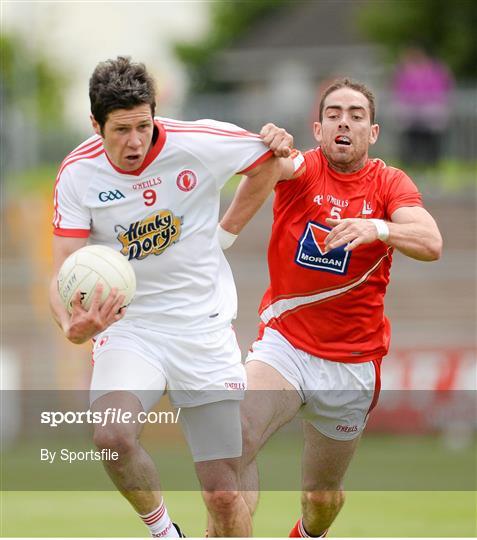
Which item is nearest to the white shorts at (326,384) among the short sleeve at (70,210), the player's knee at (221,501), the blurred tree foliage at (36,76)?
the player's knee at (221,501)

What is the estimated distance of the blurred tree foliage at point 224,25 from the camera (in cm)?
5525

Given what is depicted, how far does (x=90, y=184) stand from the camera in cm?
728

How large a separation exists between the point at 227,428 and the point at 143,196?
1436mm

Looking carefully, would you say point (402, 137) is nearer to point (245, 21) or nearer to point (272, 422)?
point (272, 422)

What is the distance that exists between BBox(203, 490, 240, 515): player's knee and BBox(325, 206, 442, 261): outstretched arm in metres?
1.54

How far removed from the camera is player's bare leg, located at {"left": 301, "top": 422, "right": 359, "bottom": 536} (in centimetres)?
849

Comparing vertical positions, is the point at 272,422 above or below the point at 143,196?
below

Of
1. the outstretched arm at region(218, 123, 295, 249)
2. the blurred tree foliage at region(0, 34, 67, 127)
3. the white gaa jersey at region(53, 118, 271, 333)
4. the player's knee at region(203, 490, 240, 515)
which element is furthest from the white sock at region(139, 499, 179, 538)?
the blurred tree foliage at region(0, 34, 67, 127)

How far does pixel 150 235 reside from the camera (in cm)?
736

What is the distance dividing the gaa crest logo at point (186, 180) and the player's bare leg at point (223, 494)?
5.22ft

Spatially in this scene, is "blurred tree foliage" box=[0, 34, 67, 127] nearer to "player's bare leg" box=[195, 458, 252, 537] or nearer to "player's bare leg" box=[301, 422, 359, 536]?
"player's bare leg" box=[301, 422, 359, 536]

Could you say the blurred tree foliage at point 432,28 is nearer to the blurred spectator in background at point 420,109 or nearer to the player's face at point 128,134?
the blurred spectator in background at point 420,109

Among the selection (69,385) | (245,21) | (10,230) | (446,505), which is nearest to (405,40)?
(245,21)

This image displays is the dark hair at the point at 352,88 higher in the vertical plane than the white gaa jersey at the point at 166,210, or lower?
higher
